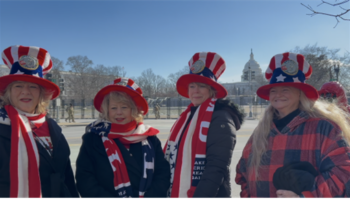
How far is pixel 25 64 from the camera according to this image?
2.37 m

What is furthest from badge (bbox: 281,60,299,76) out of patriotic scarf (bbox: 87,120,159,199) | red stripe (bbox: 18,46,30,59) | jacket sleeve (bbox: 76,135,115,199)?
red stripe (bbox: 18,46,30,59)

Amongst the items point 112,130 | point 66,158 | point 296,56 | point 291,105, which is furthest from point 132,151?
point 296,56

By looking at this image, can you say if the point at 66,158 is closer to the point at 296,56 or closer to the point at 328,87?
the point at 296,56

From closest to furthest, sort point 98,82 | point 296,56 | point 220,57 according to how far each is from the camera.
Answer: point 296,56
point 220,57
point 98,82

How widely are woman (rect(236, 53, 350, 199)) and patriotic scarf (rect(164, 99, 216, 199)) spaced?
478 mm

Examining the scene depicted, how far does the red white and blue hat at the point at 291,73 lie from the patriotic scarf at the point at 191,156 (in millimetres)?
631

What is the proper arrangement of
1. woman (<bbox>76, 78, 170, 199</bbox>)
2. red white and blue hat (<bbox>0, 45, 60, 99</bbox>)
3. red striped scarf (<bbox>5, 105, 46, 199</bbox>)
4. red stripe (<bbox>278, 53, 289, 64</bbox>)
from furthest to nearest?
red stripe (<bbox>278, 53, 289, 64</bbox>) < red white and blue hat (<bbox>0, 45, 60, 99</bbox>) < woman (<bbox>76, 78, 170, 199</bbox>) < red striped scarf (<bbox>5, 105, 46, 199</bbox>)

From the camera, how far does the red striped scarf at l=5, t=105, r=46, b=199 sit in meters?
2.07

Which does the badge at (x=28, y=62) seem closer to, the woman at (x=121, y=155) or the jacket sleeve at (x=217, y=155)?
the woman at (x=121, y=155)

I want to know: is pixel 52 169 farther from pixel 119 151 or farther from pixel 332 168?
pixel 332 168

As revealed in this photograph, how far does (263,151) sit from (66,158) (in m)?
1.77

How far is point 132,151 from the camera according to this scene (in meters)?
2.42

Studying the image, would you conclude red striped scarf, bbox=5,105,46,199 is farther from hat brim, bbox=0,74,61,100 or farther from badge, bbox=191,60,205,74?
badge, bbox=191,60,205,74

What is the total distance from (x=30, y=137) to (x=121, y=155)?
30.0 inches
